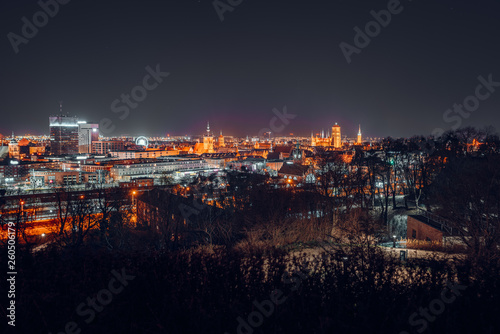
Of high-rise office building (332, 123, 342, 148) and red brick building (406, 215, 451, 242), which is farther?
high-rise office building (332, 123, 342, 148)

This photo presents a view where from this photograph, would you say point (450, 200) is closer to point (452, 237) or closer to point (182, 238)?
point (452, 237)

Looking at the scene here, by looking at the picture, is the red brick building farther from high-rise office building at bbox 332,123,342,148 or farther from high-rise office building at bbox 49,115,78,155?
high-rise office building at bbox 332,123,342,148

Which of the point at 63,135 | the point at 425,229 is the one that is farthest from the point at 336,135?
the point at 425,229

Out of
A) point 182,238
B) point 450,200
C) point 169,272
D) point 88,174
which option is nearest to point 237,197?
point 182,238

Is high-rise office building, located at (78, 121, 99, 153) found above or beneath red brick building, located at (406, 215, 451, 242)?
above

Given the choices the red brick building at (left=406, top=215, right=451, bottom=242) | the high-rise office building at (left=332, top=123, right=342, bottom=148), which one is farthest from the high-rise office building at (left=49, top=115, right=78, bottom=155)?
the red brick building at (left=406, top=215, right=451, bottom=242)

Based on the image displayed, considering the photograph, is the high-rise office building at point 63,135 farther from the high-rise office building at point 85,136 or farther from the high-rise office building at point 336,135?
the high-rise office building at point 336,135

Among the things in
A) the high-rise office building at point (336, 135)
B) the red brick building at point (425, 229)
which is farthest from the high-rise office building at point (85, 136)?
the red brick building at point (425, 229)
